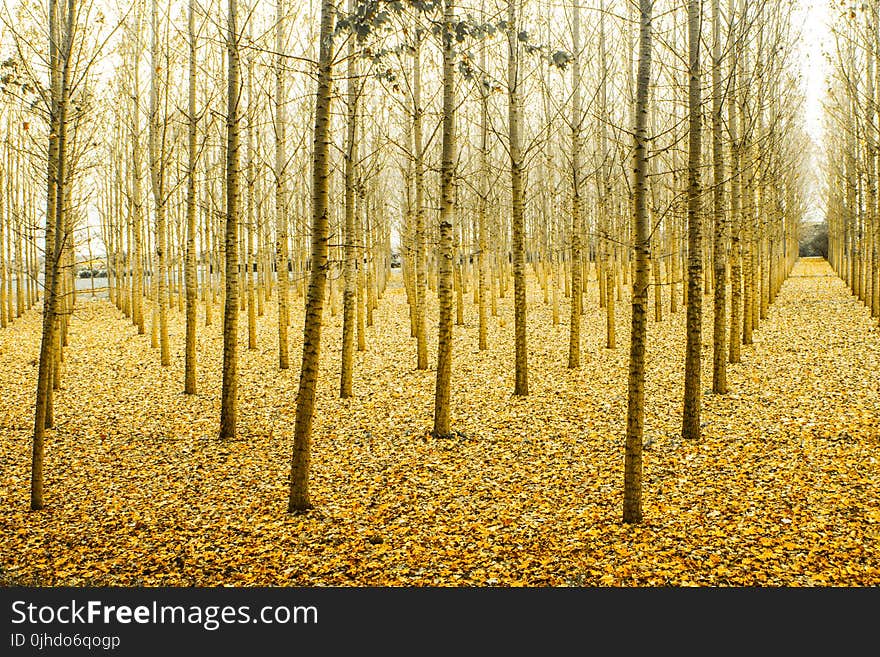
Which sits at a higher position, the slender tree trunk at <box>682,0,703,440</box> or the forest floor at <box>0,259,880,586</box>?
the slender tree trunk at <box>682,0,703,440</box>

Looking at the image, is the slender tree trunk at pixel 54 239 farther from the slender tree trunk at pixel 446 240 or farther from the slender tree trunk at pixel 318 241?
the slender tree trunk at pixel 446 240

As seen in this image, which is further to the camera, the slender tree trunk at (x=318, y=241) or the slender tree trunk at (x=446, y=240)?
the slender tree trunk at (x=446, y=240)

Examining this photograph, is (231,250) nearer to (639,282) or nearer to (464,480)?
(464,480)

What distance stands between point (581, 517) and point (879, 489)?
3.12 meters

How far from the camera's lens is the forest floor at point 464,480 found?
5574mm

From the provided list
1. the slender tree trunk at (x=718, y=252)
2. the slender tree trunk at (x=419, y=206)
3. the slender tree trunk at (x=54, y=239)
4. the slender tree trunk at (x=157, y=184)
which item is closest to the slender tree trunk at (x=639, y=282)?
the slender tree trunk at (x=718, y=252)

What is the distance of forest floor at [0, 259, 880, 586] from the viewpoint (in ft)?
18.3

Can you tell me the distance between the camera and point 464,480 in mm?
7742

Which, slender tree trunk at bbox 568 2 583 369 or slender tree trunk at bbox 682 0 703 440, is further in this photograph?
slender tree trunk at bbox 568 2 583 369

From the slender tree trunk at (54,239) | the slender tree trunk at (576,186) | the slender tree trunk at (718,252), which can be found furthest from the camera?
the slender tree trunk at (576,186)

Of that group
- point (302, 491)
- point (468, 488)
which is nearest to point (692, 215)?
point (468, 488)

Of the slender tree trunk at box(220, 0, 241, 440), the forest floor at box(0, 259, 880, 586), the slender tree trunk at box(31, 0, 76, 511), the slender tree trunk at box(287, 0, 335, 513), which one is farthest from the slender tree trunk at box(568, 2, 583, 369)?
the slender tree trunk at box(31, 0, 76, 511)

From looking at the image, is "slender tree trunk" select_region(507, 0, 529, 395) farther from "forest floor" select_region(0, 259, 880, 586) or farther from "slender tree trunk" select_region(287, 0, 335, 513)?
"slender tree trunk" select_region(287, 0, 335, 513)

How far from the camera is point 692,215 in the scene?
7559 mm
